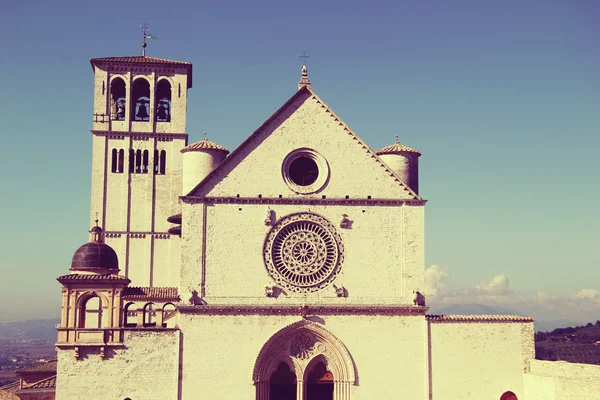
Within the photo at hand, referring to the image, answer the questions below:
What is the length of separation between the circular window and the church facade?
0.18 feet

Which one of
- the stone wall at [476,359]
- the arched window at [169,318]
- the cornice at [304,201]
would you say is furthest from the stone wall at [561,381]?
the arched window at [169,318]

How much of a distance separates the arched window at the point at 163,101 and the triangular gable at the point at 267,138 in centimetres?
1419

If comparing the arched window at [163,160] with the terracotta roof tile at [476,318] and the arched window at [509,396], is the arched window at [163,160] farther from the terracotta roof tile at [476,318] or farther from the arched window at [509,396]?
the arched window at [509,396]

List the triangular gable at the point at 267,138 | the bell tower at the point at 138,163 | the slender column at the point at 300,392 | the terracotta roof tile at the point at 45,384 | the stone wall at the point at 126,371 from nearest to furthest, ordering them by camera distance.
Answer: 1. the stone wall at the point at 126,371
2. the slender column at the point at 300,392
3. the triangular gable at the point at 267,138
4. the terracotta roof tile at the point at 45,384
5. the bell tower at the point at 138,163

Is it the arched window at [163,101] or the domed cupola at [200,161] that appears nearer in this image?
the domed cupola at [200,161]

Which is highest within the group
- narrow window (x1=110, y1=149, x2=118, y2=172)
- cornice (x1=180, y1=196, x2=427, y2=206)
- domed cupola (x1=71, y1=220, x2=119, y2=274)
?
narrow window (x1=110, y1=149, x2=118, y2=172)

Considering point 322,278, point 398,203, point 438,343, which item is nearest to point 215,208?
point 322,278

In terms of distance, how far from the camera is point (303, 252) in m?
36.4

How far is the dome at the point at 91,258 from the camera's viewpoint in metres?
35.4

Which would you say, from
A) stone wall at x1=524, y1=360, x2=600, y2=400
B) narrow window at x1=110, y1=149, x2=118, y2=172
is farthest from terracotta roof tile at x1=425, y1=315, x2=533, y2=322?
narrow window at x1=110, y1=149, x2=118, y2=172

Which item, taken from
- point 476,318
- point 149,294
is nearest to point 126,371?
point 149,294

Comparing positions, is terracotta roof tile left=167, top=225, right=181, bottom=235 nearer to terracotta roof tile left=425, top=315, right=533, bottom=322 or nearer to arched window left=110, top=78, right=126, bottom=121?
arched window left=110, top=78, right=126, bottom=121

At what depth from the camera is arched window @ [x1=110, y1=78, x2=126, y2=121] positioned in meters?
49.2

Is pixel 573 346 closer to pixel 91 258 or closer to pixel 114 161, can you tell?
pixel 114 161
